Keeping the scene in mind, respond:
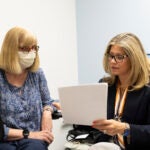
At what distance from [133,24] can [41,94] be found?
167 centimetres

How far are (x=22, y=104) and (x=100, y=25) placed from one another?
6.01 ft

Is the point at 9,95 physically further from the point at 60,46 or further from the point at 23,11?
the point at 60,46

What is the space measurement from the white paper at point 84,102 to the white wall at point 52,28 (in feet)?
3.33

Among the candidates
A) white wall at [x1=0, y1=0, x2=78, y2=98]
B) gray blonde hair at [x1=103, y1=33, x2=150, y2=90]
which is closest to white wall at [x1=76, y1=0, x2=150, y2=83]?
white wall at [x1=0, y1=0, x2=78, y2=98]

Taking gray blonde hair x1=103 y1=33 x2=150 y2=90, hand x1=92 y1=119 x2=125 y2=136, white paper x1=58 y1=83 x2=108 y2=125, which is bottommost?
hand x1=92 y1=119 x2=125 y2=136

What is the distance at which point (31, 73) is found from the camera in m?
1.74

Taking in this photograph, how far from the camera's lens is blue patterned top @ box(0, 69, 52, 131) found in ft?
5.12

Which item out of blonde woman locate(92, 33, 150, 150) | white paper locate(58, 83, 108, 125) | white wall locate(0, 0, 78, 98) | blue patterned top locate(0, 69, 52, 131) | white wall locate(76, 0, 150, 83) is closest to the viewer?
white paper locate(58, 83, 108, 125)

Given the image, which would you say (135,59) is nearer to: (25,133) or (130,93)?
(130,93)

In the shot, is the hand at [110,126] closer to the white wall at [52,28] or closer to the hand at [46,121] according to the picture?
the hand at [46,121]

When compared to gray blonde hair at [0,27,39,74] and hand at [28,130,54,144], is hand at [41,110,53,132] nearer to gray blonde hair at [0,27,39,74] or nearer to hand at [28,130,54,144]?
hand at [28,130,54,144]

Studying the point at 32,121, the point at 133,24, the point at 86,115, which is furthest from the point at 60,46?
the point at 86,115

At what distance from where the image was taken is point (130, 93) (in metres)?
1.53

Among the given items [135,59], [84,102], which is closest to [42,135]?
[84,102]
